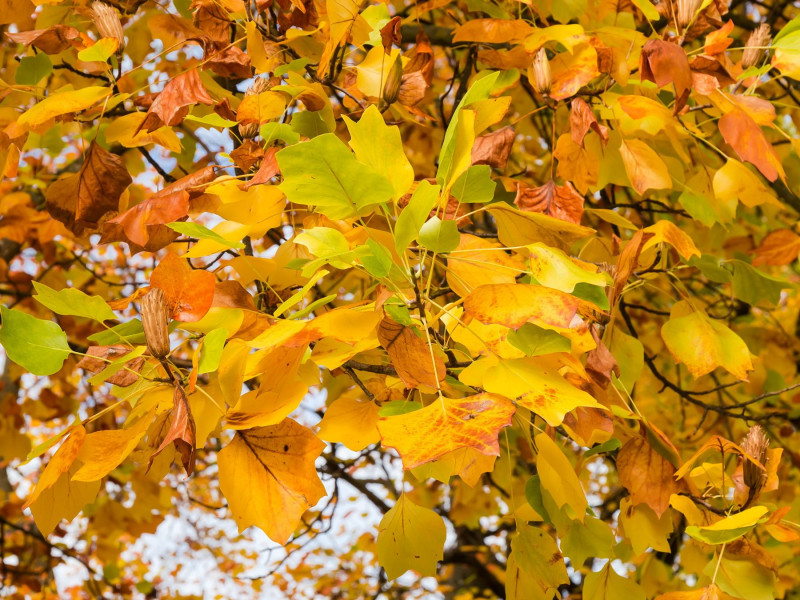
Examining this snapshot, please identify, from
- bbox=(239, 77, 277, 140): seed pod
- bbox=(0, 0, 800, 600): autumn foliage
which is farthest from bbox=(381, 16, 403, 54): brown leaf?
bbox=(239, 77, 277, 140): seed pod

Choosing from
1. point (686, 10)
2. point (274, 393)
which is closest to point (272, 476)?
point (274, 393)

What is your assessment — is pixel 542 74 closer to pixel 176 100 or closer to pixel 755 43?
pixel 755 43

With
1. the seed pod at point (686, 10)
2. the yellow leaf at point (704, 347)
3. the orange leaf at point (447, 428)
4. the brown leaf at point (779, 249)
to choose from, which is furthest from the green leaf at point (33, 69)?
the brown leaf at point (779, 249)

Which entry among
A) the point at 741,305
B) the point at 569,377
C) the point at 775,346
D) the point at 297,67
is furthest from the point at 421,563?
the point at 775,346

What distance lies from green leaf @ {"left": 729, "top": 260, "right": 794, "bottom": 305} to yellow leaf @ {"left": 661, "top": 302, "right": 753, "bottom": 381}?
0.24 meters

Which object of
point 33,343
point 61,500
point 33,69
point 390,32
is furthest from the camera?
point 33,69

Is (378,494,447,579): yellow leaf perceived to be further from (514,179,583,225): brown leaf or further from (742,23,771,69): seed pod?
(742,23,771,69): seed pod

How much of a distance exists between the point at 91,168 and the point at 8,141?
110 millimetres

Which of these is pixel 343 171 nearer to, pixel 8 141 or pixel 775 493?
pixel 8 141

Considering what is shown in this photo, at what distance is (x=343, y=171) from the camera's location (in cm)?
66

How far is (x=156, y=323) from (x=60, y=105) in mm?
400

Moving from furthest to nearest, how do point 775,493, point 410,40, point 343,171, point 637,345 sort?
1. point 775,493
2. point 410,40
3. point 637,345
4. point 343,171

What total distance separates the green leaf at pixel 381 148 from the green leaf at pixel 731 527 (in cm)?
51

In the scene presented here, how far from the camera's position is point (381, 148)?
69 cm
